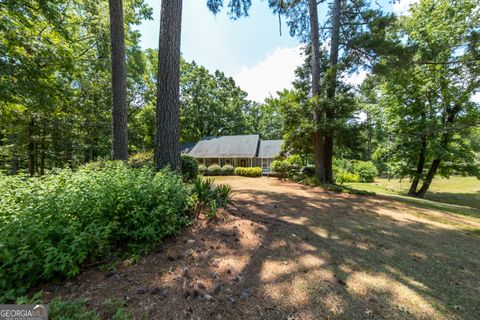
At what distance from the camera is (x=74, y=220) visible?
2387 millimetres

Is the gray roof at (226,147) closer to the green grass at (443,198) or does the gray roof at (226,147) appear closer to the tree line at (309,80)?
the tree line at (309,80)

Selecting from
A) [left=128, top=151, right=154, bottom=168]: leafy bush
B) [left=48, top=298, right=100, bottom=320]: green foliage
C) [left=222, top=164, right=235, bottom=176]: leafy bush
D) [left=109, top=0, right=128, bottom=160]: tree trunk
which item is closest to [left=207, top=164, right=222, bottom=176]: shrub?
[left=222, top=164, right=235, bottom=176]: leafy bush

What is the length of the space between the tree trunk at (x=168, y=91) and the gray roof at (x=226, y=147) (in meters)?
17.7

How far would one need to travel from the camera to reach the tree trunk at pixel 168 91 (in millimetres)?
4703

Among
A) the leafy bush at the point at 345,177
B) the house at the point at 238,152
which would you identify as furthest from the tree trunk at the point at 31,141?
the leafy bush at the point at 345,177

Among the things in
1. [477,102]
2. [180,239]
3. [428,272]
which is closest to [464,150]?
[477,102]

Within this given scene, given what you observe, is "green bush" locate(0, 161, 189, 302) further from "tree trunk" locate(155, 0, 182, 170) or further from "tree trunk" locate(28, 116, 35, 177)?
"tree trunk" locate(28, 116, 35, 177)

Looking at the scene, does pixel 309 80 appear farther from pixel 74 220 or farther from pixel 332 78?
pixel 74 220

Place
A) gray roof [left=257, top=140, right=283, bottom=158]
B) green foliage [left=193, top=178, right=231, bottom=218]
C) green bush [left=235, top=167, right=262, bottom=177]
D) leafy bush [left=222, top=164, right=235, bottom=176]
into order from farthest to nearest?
gray roof [left=257, top=140, right=283, bottom=158] < leafy bush [left=222, top=164, right=235, bottom=176] < green bush [left=235, top=167, right=262, bottom=177] < green foliage [left=193, top=178, right=231, bottom=218]

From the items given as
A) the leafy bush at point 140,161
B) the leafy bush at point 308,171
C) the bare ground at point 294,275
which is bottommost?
the bare ground at point 294,275

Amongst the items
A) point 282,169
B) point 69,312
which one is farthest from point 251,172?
point 69,312

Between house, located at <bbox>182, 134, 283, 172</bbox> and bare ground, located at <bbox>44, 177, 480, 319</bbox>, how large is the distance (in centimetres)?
1866

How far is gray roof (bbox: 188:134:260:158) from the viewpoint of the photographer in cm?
2286

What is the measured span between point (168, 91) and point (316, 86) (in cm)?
754
